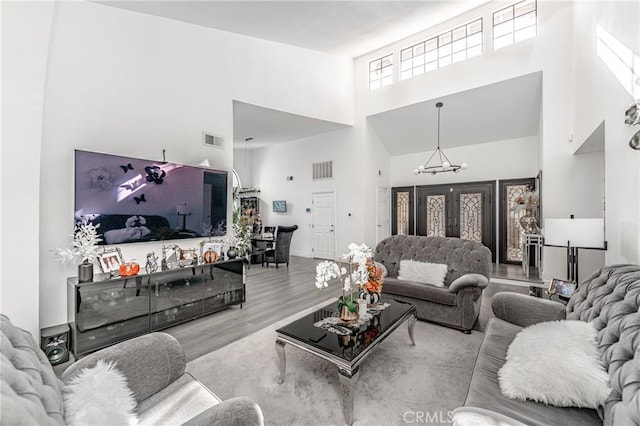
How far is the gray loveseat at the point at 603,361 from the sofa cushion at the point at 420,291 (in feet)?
3.24

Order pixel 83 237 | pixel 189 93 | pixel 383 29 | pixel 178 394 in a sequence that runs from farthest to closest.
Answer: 1. pixel 383 29
2. pixel 189 93
3. pixel 83 237
4. pixel 178 394

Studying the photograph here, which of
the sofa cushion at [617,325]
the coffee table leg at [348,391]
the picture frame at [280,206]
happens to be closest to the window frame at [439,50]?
the picture frame at [280,206]

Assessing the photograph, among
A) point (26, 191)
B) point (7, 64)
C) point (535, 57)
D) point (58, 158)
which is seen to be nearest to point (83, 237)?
point (26, 191)

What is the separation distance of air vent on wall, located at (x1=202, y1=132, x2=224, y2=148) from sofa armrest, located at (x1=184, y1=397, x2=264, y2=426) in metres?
3.73

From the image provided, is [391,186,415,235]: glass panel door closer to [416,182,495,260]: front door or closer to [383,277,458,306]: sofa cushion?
[416,182,495,260]: front door

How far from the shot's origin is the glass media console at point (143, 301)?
8.36 ft

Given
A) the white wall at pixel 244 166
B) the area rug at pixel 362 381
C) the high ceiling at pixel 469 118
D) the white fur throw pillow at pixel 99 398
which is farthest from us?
the white wall at pixel 244 166

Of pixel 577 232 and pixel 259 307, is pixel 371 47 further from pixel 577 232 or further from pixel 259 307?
pixel 259 307

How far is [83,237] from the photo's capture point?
2.71 m

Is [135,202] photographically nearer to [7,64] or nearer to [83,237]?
[83,237]

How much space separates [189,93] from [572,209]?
6281 millimetres

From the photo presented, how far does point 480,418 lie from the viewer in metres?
1.18

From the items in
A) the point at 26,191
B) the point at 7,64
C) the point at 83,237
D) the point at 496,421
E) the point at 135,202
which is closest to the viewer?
the point at 496,421

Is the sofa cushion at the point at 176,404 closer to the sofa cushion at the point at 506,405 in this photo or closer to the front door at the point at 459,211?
the sofa cushion at the point at 506,405
